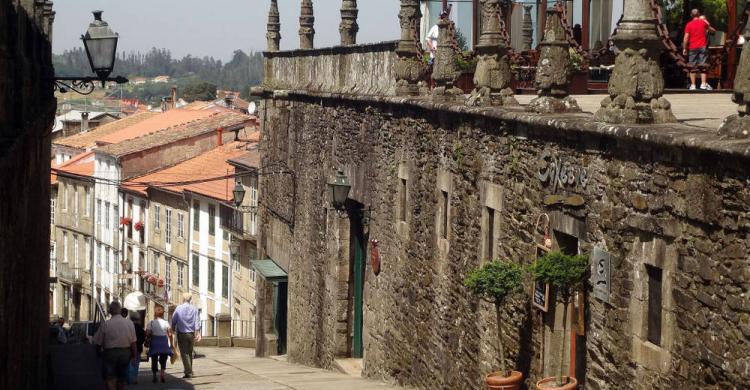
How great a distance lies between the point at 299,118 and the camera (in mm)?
26781

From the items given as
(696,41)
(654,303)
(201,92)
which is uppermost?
(201,92)

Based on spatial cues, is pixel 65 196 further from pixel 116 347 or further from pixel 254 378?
pixel 116 347

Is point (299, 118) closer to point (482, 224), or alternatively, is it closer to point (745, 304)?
point (482, 224)

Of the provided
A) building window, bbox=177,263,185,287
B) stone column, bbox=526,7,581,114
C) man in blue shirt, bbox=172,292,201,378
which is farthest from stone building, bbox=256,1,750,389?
building window, bbox=177,263,185,287

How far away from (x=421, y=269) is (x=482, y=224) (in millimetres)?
2994

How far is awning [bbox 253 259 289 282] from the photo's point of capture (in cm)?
2903

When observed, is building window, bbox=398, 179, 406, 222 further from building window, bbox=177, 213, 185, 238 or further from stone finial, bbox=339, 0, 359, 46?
building window, bbox=177, 213, 185, 238

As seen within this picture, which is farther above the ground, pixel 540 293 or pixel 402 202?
pixel 402 202

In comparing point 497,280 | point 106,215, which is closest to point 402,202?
point 497,280

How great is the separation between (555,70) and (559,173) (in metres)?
1.24

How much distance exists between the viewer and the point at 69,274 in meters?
68.2

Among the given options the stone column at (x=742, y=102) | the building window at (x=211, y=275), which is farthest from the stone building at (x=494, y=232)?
the building window at (x=211, y=275)

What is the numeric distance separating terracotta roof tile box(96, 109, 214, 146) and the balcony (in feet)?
19.9

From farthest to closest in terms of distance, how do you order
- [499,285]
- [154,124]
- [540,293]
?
1. [154,124]
2. [499,285]
3. [540,293]
